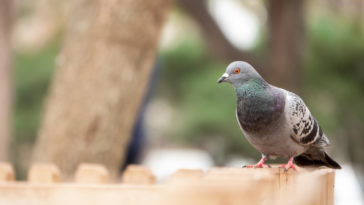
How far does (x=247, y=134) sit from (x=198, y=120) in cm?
396

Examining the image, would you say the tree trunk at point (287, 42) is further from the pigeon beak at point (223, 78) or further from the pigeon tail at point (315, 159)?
the pigeon beak at point (223, 78)

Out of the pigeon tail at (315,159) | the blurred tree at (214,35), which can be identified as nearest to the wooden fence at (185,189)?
the pigeon tail at (315,159)

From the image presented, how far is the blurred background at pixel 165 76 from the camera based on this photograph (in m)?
3.21

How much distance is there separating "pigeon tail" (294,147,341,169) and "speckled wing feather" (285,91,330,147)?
0.06m

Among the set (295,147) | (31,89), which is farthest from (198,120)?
(295,147)

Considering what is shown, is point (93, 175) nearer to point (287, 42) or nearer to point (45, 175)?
point (45, 175)

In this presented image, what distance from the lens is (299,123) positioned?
189cm

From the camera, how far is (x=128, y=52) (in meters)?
3.23

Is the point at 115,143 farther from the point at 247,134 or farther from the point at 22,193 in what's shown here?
the point at 22,193

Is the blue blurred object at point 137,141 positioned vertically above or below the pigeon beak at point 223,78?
below

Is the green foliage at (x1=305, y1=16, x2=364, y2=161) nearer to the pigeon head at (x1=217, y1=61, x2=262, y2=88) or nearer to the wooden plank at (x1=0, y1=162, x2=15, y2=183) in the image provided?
the pigeon head at (x1=217, y1=61, x2=262, y2=88)

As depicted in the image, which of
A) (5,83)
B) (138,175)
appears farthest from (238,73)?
(5,83)

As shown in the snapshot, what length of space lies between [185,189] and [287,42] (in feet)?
14.2

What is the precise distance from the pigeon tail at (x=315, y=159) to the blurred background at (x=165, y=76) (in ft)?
4.56
